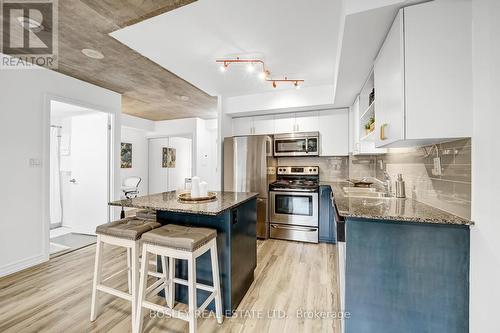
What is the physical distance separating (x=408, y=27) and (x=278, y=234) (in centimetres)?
301

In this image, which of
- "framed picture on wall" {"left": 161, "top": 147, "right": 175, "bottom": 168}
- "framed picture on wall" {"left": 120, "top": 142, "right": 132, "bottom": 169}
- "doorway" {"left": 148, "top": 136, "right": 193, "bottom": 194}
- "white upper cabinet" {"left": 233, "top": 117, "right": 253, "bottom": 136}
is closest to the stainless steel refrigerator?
"white upper cabinet" {"left": 233, "top": 117, "right": 253, "bottom": 136}

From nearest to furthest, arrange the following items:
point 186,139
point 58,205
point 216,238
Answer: point 216,238 → point 58,205 → point 186,139

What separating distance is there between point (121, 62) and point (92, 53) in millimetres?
294

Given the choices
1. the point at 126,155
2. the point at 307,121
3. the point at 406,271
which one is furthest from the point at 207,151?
the point at 406,271

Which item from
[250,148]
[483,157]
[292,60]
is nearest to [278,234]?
[250,148]

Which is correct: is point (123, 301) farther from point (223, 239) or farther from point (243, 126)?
point (243, 126)

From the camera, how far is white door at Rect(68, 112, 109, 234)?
3570 millimetres

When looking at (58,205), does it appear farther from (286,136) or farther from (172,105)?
(286,136)

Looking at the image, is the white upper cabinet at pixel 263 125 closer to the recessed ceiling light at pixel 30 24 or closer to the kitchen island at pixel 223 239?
the kitchen island at pixel 223 239

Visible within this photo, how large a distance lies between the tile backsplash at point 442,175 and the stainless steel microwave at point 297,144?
4.79ft

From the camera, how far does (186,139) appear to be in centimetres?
656

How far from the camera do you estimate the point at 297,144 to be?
12.0 feet

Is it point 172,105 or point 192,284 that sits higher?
point 172,105

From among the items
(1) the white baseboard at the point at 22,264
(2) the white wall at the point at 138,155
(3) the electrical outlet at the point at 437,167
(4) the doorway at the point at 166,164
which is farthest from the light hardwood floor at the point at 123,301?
(4) the doorway at the point at 166,164
